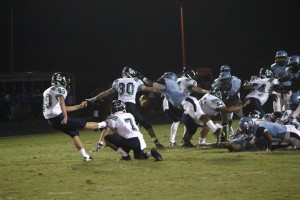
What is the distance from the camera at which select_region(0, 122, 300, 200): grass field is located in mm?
8711

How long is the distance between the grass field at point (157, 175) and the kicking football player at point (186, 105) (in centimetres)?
61

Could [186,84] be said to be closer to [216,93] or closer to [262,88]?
[216,93]

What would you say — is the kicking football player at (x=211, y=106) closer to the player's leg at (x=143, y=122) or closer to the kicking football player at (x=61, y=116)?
the player's leg at (x=143, y=122)

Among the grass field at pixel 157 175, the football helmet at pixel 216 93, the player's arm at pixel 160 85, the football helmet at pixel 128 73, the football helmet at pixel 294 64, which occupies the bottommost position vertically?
the grass field at pixel 157 175

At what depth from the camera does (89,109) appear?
1100 inches

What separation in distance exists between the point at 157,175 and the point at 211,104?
468 centimetres

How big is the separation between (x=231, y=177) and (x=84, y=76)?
98.0 feet

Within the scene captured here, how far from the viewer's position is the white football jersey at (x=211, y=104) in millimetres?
14547

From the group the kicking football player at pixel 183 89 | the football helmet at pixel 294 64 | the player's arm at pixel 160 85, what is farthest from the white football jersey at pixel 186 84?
the football helmet at pixel 294 64

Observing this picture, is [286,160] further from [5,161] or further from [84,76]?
[84,76]

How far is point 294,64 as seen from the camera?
15.8 metres

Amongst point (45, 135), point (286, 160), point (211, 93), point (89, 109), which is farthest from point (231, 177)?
point (89, 109)

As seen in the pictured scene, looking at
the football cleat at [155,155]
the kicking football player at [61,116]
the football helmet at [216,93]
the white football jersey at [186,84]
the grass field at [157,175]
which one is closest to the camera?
the grass field at [157,175]

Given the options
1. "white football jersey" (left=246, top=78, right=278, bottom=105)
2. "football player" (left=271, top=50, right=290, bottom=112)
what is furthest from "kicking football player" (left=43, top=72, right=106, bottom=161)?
"football player" (left=271, top=50, right=290, bottom=112)
